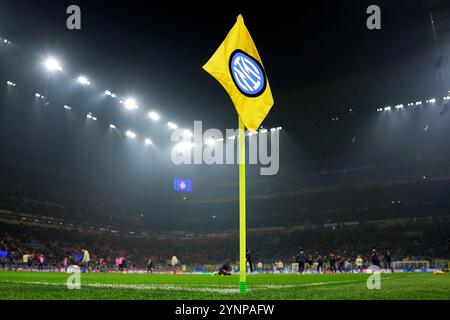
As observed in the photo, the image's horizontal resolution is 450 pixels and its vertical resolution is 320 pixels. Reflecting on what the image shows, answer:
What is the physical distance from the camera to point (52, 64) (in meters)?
31.2

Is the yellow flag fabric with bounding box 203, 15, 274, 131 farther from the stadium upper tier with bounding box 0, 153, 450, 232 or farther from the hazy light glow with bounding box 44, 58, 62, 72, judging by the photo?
the stadium upper tier with bounding box 0, 153, 450, 232

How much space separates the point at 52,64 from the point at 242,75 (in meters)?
28.6

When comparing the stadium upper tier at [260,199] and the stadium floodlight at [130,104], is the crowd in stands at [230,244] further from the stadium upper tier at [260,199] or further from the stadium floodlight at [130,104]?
the stadium floodlight at [130,104]

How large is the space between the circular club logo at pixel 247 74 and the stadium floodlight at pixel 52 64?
27.4 metres

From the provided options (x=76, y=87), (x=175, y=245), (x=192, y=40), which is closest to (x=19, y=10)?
(x=192, y=40)

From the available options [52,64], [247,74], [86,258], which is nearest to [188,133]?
[52,64]

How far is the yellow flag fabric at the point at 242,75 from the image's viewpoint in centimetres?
625

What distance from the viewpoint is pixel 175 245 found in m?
50.6

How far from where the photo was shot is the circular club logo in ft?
20.8

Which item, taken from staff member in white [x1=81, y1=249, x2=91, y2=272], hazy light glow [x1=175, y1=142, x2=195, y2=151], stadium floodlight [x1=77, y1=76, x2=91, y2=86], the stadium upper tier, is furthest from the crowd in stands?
stadium floodlight [x1=77, y1=76, x2=91, y2=86]

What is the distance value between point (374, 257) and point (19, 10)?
24.7 metres

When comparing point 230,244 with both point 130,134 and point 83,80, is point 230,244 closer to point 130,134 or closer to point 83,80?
point 130,134

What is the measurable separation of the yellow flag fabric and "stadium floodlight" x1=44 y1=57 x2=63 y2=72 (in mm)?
27379
